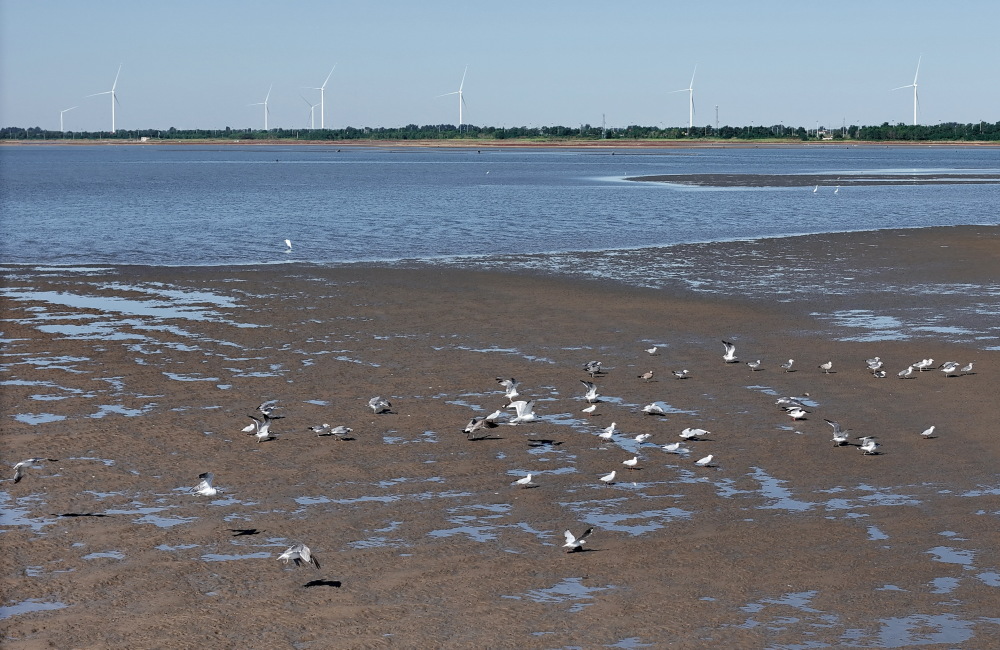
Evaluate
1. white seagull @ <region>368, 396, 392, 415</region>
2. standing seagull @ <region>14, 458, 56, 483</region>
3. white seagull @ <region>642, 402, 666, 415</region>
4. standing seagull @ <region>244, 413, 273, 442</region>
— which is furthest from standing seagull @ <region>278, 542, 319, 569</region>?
white seagull @ <region>642, 402, 666, 415</region>

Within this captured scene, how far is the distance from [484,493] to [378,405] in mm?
3534

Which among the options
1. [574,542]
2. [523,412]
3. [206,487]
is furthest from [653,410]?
[206,487]

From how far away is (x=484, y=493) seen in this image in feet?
38.5

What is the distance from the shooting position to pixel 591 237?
139 feet

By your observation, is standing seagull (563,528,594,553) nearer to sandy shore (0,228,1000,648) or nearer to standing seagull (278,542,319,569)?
sandy shore (0,228,1000,648)

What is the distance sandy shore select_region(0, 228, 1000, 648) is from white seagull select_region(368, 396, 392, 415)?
0.16m

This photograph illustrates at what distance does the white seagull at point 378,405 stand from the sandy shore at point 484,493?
162 mm

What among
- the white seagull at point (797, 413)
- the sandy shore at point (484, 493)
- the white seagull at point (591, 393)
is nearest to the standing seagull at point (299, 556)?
the sandy shore at point (484, 493)

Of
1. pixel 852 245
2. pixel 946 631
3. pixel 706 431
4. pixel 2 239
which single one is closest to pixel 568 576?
pixel 946 631

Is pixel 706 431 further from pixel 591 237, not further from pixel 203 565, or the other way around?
pixel 591 237

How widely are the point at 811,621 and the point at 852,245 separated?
31.3 meters

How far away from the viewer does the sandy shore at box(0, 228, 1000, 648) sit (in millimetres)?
8719

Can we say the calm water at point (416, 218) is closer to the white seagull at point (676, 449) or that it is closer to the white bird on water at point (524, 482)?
the white seagull at point (676, 449)

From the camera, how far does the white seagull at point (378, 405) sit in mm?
14930
